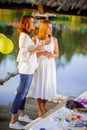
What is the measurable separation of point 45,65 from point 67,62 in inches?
300

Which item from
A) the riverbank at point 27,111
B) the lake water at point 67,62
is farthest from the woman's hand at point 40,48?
the lake water at point 67,62

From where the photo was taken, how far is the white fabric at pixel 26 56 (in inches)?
146

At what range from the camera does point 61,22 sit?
2003 cm

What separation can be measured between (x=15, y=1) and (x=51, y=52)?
3.20 feet

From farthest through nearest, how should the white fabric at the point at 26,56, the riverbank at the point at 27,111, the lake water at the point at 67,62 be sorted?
the lake water at the point at 67,62 < the riverbank at the point at 27,111 < the white fabric at the point at 26,56

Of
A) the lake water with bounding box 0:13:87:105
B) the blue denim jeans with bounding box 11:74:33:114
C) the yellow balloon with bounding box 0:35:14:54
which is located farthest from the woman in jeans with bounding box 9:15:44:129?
the lake water with bounding box 0:13:87:105

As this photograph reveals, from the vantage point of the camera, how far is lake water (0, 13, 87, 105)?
7062 mm

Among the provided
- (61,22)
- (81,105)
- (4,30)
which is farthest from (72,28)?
(81,105)

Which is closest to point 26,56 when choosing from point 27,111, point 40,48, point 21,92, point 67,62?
point 40,48

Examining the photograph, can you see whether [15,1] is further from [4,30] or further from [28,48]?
[4,30]

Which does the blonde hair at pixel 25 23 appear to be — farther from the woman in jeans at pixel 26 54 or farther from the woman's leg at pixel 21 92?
Result: the woman's leg at pixel 21 92

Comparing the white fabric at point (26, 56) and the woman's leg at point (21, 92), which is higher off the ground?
the white fabric at point (26, 56)

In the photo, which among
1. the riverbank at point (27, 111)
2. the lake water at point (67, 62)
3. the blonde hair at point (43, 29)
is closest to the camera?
the blonde hair at point (43, 29)

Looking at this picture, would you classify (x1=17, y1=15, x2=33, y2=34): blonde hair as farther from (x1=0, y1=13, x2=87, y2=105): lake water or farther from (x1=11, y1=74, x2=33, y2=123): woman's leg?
(x1=0, y1=13, x2=87, y2=105): lake water
